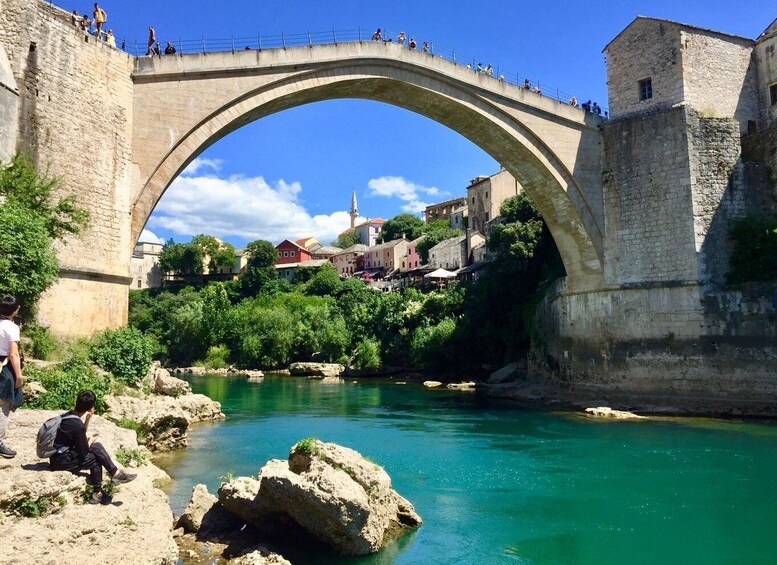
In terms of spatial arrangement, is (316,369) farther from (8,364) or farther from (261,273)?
(8,364)

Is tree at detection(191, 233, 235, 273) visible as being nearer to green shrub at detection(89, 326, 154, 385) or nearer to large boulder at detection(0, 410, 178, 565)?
green shrub at detection(89, 326, 154, 385)

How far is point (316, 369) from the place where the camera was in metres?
31.2

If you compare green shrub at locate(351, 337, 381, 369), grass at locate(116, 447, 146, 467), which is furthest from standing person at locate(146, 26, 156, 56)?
green shrub at locate(351, 337, 381, 369)

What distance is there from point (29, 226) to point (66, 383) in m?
2.33

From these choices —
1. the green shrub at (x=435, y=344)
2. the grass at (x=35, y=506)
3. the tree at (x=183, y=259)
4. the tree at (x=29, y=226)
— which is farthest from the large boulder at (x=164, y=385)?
the tree at (x=183, y=259)

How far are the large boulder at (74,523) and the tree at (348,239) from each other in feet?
239

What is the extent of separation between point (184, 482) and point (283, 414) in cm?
796

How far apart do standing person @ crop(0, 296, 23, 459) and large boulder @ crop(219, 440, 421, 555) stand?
228cm

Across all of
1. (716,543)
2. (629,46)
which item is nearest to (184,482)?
(716,543)

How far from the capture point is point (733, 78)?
1678 cm

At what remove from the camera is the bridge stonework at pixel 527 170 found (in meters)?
11.0

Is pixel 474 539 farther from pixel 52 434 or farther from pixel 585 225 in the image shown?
pixel 585 225

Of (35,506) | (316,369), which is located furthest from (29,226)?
(316,369)

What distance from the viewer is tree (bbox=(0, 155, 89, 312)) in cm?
859
